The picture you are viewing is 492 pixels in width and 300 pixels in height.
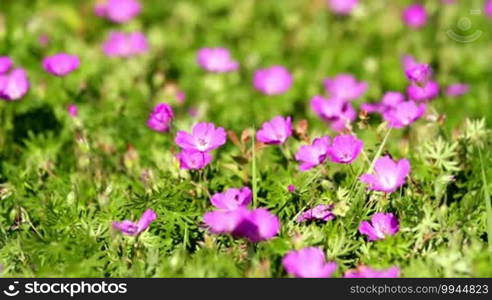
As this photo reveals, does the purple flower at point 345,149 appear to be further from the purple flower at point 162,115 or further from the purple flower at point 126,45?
the purple flower at point 126,45

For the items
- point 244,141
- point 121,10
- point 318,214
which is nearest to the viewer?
point 318,214

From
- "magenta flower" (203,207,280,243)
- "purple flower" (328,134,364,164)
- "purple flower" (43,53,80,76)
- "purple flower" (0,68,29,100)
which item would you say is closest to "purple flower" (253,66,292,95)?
"purple flower" (43,53,80,76)

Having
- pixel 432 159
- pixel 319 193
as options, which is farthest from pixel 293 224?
pixel 432 159

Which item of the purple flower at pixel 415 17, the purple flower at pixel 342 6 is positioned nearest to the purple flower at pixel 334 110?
the purple flower at pixel 415 17

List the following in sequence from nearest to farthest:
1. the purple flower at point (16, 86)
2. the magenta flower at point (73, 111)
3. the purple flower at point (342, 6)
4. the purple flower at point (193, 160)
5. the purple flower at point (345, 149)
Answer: the purple flower at point (345, 149)
the purple flower at point (193, 160)
the purple flower at point (16, 86)
the magenta flower at point (73, 111)
the purple flower at point (342, 6)

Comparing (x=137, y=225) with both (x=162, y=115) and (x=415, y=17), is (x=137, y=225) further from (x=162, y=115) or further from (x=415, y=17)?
(x=415, y=17)

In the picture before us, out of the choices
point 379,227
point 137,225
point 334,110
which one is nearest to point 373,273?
point 379,227
